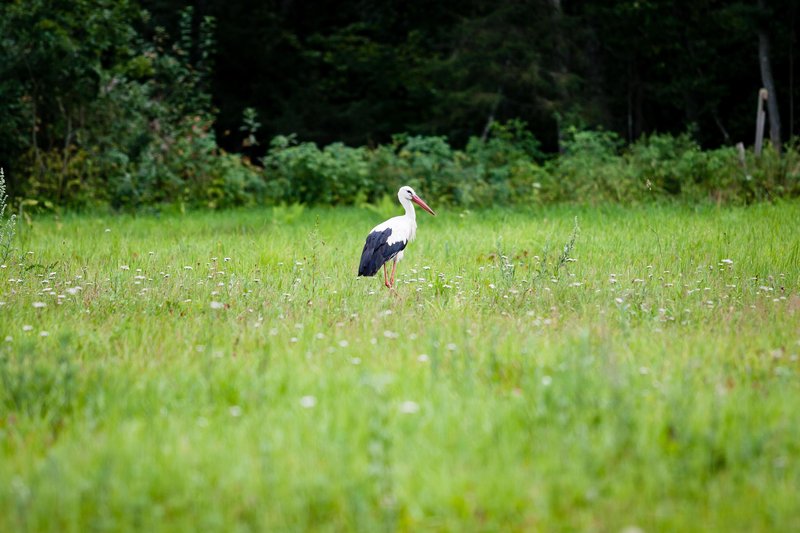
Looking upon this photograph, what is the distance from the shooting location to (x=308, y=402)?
4.00 metres

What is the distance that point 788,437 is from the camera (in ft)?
12.5

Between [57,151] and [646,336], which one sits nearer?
[646,336]

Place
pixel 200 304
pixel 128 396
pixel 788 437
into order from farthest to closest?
1. pixel 200 304
2. pixel 128 396
3. pixel 788 437

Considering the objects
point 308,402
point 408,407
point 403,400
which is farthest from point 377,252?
point 408,407

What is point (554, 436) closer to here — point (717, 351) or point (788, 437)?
point (788, 437)

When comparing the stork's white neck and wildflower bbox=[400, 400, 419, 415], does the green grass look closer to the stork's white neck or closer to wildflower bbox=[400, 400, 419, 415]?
wildflower bbox=[400, 400, 419, 415]

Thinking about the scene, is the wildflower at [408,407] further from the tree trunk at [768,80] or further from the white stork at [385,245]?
the tree trunk at [768,80]

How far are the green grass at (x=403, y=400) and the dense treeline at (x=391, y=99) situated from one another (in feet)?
19.9

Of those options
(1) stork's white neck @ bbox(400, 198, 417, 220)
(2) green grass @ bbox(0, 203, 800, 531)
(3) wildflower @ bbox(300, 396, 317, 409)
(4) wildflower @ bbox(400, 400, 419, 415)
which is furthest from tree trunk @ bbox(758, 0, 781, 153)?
(3) wildflower @ bbox(300, 396, 317, 409)

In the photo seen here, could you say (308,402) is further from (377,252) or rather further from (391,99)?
(391,99)

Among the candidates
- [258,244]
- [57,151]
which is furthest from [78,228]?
[57,151]

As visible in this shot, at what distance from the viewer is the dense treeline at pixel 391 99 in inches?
605

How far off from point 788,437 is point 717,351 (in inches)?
54.0

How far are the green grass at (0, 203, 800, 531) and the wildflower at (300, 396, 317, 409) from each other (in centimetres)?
2
